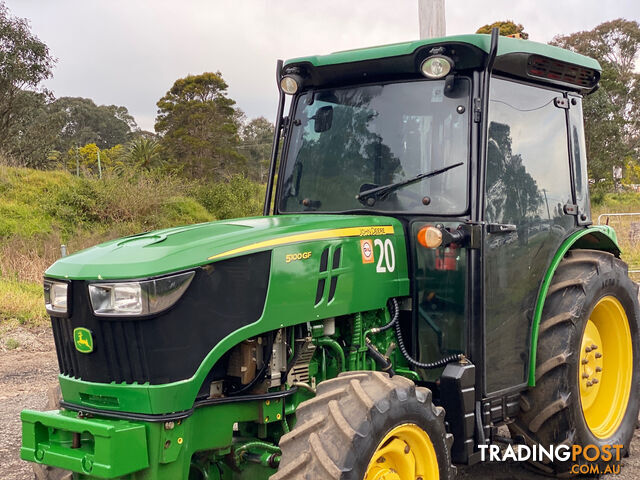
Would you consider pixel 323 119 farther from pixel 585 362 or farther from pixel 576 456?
pixel 576 456

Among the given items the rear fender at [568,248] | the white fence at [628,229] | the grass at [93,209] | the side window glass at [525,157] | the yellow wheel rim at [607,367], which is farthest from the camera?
the grass at [93,209]

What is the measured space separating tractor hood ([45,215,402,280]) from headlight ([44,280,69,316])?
0.16 ft

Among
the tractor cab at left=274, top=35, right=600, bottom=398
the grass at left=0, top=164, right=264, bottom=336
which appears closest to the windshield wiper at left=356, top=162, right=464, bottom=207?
the tractor cab at left=274, top=35, right=600, bottom=398

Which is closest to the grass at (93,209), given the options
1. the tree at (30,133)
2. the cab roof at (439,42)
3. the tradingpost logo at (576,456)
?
the tree at (30,133)

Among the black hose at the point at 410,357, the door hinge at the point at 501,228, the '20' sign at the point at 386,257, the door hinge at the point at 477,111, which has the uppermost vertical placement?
the door hinge at the point at 477,111

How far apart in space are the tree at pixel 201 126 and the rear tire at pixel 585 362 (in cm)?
3712

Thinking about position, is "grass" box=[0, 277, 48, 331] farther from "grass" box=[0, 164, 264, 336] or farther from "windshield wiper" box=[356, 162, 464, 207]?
"windshield wiper" box=[356, 162, 464, 207]

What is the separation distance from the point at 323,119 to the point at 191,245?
1615 mm

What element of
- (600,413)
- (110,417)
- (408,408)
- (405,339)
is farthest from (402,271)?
(600,413)

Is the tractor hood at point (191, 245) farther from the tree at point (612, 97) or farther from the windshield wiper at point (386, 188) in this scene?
the tree at point (612, 97)

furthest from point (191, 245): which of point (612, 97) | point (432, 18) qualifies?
point (612, 97)

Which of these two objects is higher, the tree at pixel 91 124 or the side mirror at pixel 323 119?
the tree at pixel 91 124

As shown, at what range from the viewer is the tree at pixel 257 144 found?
50781 millimetres

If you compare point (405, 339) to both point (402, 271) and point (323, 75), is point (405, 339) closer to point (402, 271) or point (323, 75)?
point (402, 271)
